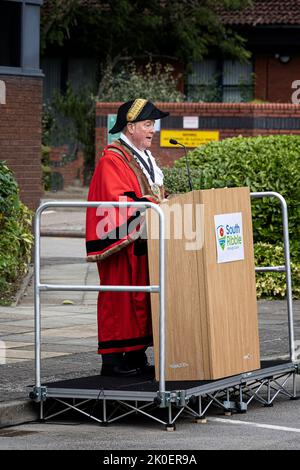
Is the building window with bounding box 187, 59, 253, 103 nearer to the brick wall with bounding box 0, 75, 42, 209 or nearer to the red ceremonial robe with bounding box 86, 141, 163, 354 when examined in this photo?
the brick wall with bounding box 0, 75, 42, 209

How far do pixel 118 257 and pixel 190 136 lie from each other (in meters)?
20.1

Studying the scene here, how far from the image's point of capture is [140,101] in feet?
30.2

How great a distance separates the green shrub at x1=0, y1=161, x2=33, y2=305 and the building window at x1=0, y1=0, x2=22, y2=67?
120 inches

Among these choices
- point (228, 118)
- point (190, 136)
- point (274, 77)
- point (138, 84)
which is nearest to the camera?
point (228, 118)

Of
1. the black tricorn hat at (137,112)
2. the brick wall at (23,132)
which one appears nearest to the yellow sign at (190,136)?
the brick wall at (23,132)

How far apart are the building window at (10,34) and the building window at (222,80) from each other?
18.6 metres

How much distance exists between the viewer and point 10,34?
18250 mm

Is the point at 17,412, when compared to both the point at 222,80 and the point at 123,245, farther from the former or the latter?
the point at 222,80

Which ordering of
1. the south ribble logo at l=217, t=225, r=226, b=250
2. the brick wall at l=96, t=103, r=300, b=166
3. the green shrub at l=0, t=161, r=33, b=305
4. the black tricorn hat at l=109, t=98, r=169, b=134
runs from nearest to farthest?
the south ribble logo at l=217, t=225, r=226, b=250, the black tricorn hat at l=109, t=98, r=169, b=134, the green shrub at l=0, t=161, r=33, b=305, the brick wall at l=96, t=103, r=300, b=166

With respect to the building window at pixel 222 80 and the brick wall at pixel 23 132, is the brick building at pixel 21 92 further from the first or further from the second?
the building window at pixel 222 80

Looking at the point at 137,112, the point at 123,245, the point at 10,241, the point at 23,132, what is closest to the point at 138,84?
the point at 23,132

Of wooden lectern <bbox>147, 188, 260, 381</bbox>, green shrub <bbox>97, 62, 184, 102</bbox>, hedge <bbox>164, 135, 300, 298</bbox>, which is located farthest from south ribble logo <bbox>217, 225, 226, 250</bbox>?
green shrub <bbox>97, 62, 184, 102</bbox>

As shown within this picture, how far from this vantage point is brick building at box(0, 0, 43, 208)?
59.6 ft

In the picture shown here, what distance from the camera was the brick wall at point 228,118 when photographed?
2756cm
